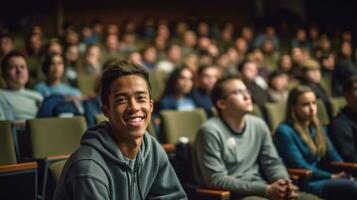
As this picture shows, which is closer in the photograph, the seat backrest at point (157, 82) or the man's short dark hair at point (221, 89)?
the man's short dark hair at point (221, 89)

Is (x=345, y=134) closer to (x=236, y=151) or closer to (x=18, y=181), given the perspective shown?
(x=236, y=151)

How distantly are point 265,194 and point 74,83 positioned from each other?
2.42 meters

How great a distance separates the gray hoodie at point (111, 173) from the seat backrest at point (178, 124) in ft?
3.26

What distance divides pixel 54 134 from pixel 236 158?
31.1 inches

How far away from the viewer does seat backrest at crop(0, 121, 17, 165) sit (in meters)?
1.65

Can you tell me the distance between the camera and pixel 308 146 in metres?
2.01

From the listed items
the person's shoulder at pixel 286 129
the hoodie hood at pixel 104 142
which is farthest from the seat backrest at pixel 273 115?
the hoodie hood at pixel 104 142

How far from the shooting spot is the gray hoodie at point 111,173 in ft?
3.39

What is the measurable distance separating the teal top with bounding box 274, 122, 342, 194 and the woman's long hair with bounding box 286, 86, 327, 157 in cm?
2

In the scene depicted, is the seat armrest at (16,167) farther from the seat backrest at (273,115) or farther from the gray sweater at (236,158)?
the seat backrest at (273,115)

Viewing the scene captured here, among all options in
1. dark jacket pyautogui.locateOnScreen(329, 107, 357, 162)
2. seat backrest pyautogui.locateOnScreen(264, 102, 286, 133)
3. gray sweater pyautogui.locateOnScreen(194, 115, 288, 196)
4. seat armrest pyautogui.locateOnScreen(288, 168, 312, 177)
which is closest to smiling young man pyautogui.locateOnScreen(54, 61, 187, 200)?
gray sweater pyautogui.locateOnScreen(194, 115, 288, 196)

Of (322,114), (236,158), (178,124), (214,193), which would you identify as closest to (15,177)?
(214,193)

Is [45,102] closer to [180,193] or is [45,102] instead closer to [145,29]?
[180,193]

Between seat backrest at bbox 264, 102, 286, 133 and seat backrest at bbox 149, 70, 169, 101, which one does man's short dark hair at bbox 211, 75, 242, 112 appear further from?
seat backrest at bbox 149, 70, 169, 101
